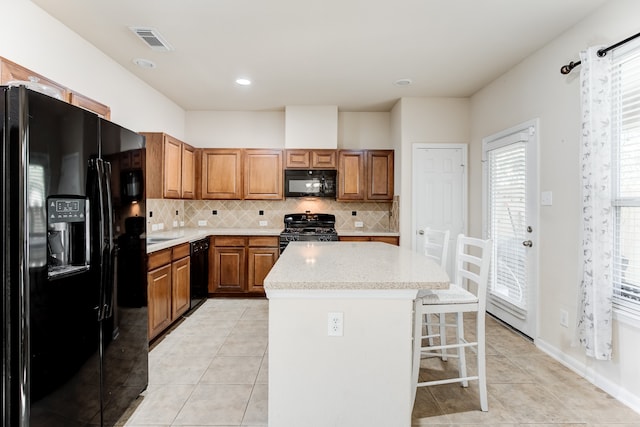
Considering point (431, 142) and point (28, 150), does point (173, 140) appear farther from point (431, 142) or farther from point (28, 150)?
point (431, 142)

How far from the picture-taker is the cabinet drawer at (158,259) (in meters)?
2.79

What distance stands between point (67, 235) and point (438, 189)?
156 inches

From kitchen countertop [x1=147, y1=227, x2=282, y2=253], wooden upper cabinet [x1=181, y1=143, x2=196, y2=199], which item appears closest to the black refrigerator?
kitchen countertop [x1=147, y1=227, x2=282, y2=253]

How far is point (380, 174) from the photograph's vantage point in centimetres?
472

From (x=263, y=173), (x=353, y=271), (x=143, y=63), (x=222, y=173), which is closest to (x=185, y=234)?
(x=222, y=173)

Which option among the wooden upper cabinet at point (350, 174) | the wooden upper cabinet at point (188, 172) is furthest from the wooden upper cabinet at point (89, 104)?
the wooden upper cabinet at point (350, 174)

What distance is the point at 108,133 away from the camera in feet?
5.60

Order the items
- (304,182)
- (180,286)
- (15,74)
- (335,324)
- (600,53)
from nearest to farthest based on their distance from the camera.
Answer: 1. (335,324)
2. (15,74)
3. (600,53)
4. (180,286)
5. (304,182)

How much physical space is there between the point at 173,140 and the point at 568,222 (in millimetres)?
3998

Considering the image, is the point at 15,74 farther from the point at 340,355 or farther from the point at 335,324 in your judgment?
the point at 340,355

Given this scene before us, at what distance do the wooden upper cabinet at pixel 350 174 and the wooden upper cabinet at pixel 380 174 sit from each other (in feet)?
0.33

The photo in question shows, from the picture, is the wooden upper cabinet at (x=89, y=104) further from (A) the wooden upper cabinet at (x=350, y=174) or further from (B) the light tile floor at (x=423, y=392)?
(A) the wooden upper cabinet at (x=350, y=174)

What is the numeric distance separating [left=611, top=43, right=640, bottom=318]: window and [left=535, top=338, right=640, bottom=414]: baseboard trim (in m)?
0.51

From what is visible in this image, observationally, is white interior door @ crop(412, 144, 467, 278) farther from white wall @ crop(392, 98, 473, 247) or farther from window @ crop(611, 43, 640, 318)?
window @ crop(611, 43, 640, 318)
